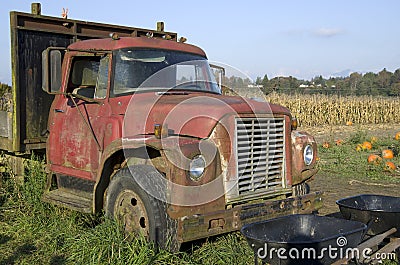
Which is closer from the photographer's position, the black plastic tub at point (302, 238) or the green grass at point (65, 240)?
the black plastic tub at point (302, 238)

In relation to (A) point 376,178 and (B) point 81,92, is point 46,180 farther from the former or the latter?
(A) point 376,178

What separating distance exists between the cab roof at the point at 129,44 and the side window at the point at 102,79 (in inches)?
6.7

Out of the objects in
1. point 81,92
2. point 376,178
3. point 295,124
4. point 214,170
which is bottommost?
point 376,178

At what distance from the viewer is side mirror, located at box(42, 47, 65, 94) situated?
6055 millimetres

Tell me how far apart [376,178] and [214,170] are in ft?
22.2

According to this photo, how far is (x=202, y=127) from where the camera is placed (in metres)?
5.38

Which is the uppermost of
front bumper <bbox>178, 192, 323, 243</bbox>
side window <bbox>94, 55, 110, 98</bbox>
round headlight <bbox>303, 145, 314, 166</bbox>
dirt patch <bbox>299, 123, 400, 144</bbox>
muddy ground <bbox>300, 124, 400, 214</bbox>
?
side window <bbox>94, 55, 110, 98</bbox>

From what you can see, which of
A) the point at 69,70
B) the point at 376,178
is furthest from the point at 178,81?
the point at 376,178

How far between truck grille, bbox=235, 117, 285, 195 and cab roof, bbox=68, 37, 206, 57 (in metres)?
1.82

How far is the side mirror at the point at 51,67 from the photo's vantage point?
6.05 meters

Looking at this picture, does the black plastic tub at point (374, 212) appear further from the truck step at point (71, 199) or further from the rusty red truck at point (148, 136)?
the truck step at point (71, 199)

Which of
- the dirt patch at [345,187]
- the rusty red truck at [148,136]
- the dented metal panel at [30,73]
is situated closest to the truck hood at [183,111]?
the rusty red truck at [148,136]

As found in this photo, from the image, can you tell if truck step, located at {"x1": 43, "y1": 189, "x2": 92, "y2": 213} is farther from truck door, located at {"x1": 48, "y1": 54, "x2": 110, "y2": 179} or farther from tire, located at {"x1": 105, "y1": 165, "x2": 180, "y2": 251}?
tire, located at {"x1": 105, "y1": 165, "x2": 180, "y2": 251}

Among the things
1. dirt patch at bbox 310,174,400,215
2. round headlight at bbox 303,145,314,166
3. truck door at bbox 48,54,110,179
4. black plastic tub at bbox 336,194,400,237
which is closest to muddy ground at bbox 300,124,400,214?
dirt patch at bbox 310,174,400,215
